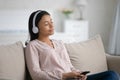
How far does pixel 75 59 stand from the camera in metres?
2.20

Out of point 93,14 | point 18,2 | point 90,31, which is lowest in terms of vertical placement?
point 90,31

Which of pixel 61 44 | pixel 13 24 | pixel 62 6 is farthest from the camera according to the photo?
pixel 62 6

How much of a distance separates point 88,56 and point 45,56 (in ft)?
1.80

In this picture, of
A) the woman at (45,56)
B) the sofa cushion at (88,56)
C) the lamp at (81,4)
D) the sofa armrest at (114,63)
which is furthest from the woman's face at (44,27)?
the lamp at (81,4)

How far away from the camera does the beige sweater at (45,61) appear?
1777mm

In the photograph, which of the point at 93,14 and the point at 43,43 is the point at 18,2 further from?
the point at 43,43

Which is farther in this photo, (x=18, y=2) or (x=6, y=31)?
(x=18, y=2)

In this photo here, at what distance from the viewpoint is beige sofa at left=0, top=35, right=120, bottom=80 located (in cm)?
179

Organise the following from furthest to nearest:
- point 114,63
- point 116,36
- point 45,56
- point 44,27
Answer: point 116,36 → point 114,63 → point 44,27 → point 45,56

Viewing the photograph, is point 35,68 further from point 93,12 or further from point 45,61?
Answer: point 93,12

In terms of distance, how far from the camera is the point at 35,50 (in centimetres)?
187

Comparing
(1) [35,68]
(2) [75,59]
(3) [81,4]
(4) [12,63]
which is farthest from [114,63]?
(3) [81,4]

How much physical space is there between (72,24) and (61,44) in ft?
10.1

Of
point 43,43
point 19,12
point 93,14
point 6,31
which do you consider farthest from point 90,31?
point 43,43
